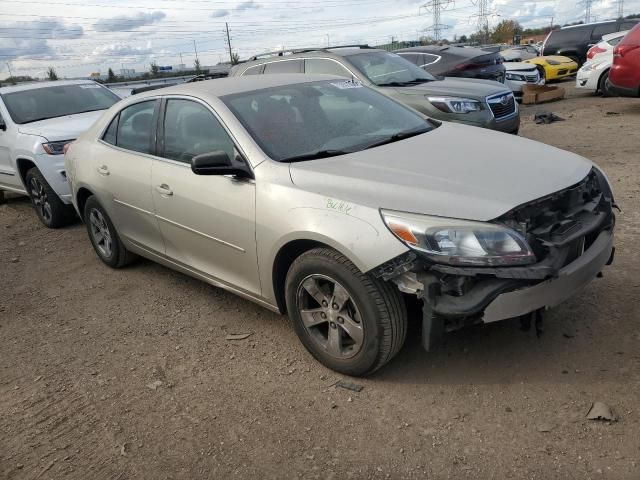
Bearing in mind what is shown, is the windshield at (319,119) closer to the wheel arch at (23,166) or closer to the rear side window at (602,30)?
the wheel arch at (23,166)

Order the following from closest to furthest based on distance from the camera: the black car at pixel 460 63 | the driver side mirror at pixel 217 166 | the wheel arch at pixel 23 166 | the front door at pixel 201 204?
the driver side mirror at pixel 217 166 < the front door at pixel 201 204 < the wheel arch at pixel 23 166 < the black car at pixel 460 63

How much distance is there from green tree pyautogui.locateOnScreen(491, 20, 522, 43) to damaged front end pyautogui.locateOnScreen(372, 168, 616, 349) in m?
86.0

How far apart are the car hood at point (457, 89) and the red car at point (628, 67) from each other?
12.1 ft

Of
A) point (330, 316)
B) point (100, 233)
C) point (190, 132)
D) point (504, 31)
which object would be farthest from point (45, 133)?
point (504, 31)

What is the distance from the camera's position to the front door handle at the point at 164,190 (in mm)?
3874

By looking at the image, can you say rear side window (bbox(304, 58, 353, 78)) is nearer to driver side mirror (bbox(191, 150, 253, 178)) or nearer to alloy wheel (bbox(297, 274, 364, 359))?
driver side mirror (bbox(191, 150, 253, 178))

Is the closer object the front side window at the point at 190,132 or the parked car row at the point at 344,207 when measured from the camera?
the parked car row at the point at 344,207

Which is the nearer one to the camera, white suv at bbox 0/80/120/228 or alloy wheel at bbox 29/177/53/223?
white suv at bbox 0/80/120/228

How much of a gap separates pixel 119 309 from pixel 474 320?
116 inches

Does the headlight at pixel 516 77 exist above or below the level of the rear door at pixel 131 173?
below

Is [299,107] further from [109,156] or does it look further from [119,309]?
[119,309]

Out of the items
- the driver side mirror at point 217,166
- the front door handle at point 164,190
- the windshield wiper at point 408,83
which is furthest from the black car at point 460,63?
the driver side mirror at point 217,166

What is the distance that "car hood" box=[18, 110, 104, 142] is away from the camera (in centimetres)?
656

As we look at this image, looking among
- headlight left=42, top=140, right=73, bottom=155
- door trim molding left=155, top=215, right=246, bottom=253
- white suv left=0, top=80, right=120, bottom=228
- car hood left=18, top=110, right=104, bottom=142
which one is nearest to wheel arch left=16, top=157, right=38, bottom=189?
white suv left=0, top=80, right=120, bottom=228
